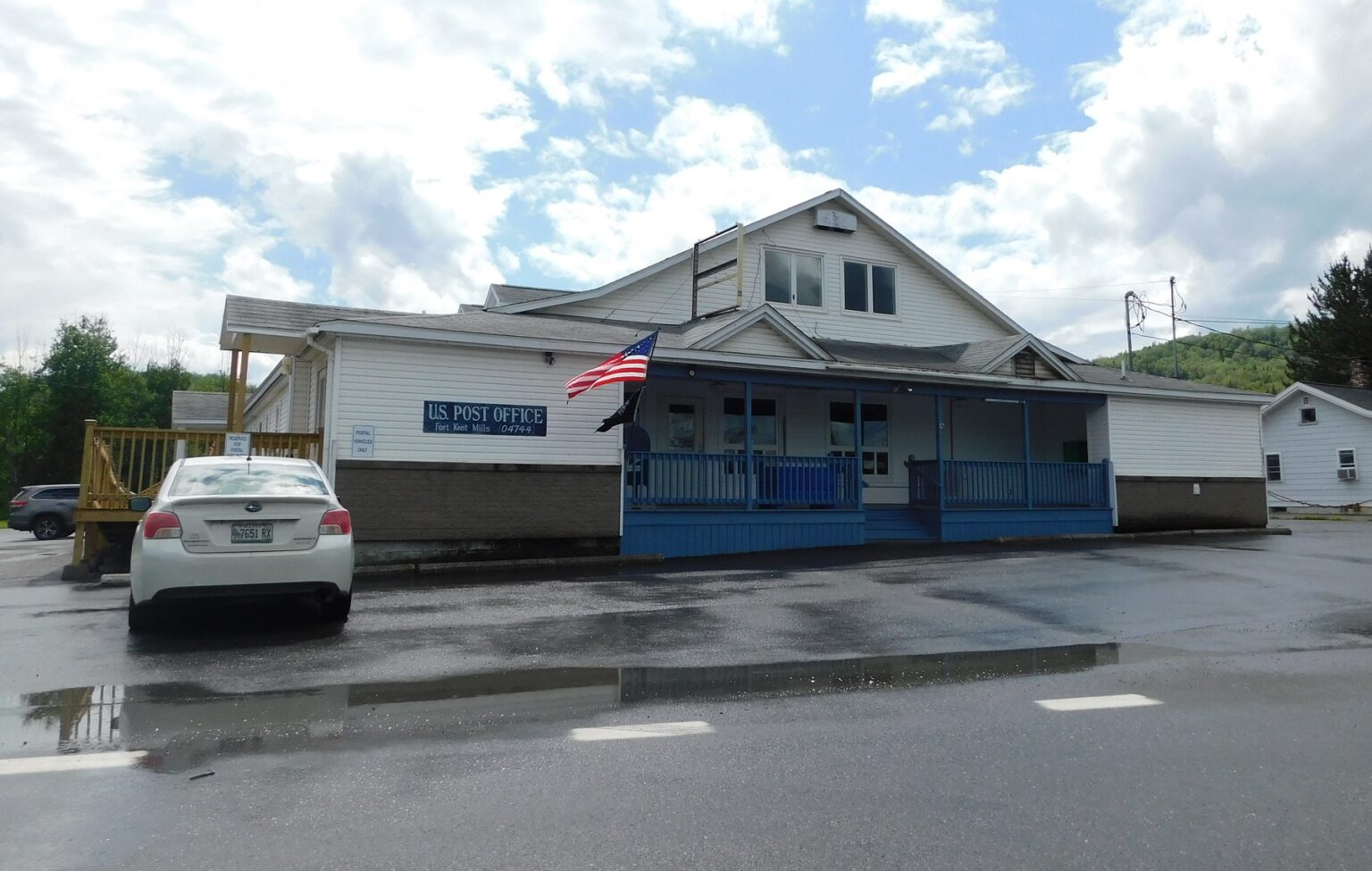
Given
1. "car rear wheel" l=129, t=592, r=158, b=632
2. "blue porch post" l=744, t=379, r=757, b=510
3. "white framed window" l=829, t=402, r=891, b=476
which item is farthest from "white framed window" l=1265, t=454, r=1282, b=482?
"car rear wheel" l=129, t=592, r=158, b=632

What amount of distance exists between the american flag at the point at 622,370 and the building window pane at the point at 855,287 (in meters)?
8.58

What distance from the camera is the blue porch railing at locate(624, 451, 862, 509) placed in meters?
15.7

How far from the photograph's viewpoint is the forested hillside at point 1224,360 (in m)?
62.3

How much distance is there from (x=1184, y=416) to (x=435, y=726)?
67.4 ft

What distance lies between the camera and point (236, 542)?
759 cm

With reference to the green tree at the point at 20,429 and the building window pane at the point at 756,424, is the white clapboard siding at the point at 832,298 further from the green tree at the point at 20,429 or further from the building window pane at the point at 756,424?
the green tree at the point at 20,429

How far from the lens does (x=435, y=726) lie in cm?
520

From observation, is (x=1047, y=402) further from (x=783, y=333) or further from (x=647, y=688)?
(x=647, y=688)

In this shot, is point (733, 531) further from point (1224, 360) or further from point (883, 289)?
point (1224, 360)

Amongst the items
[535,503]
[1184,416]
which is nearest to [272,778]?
[535,503]

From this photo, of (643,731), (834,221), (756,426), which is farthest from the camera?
(834,221)

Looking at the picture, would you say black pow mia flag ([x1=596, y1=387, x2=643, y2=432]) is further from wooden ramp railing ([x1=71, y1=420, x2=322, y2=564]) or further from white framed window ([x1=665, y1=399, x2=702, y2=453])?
wooden ramp railing ([x1=71, y1=420, x2=322, y2=564])

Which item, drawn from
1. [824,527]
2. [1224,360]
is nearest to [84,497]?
[824,527]

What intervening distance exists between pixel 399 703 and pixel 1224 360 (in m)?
76.4
